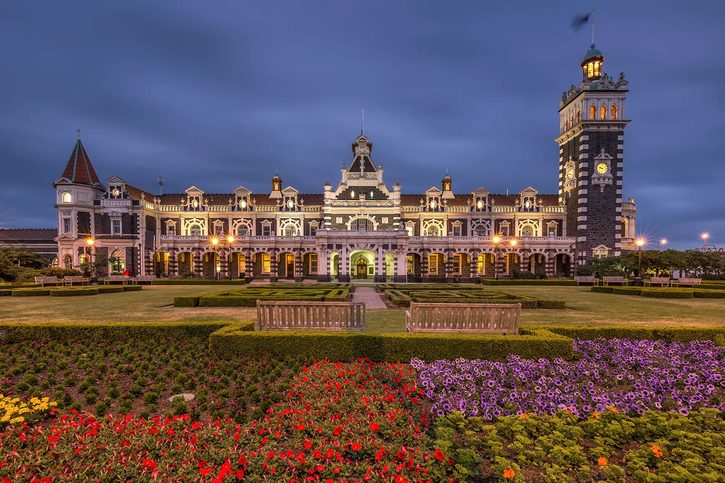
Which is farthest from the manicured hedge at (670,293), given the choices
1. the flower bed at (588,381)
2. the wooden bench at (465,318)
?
the wooden bench at (465,318)

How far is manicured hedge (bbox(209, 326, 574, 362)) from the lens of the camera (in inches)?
344

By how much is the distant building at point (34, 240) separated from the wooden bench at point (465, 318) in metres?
66.8

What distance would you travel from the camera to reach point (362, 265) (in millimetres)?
46781

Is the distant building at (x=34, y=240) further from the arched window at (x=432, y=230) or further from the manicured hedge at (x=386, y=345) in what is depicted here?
the manicured hedge at (x=386, y=345)

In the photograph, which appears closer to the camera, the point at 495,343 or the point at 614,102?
the point at 495,343

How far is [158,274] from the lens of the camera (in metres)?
48.4

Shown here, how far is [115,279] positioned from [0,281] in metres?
7.75

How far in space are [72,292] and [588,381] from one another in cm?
3078

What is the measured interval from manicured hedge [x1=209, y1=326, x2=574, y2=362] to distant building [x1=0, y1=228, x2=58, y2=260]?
6375 centimetres

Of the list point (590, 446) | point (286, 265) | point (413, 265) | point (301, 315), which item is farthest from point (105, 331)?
point (413, 265)

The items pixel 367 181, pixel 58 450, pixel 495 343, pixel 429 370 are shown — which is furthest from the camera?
pixel 367 181

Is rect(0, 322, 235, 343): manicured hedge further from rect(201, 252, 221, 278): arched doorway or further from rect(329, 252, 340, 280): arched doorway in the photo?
rect(201, 252, 221, 278): arched doorway

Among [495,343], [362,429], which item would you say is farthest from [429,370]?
[362,429]

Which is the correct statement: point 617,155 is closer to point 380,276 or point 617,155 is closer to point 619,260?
point 619,260
